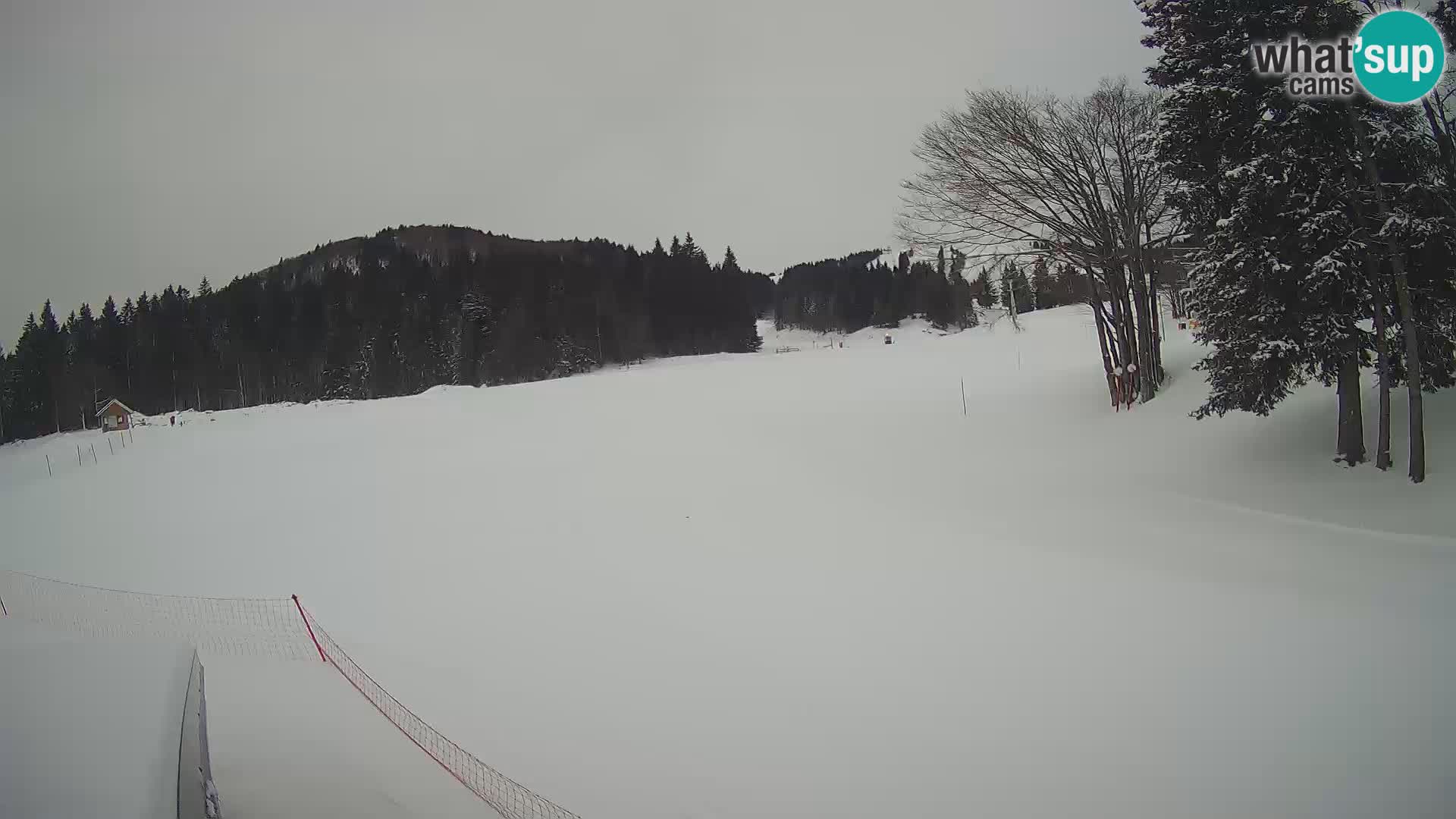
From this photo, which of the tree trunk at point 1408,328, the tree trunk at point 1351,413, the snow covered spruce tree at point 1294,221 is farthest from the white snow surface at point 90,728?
the tree trunk at point 1351,413

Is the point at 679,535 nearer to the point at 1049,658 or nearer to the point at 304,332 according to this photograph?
the point at 1049,658

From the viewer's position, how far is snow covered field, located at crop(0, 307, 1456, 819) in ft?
14.3

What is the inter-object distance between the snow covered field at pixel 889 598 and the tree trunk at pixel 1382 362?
0.27 metres

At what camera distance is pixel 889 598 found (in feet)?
23.6

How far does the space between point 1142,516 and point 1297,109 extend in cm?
618

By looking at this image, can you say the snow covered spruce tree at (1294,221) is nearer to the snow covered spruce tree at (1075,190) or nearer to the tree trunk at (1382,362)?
the tree trunk at (1382,362)

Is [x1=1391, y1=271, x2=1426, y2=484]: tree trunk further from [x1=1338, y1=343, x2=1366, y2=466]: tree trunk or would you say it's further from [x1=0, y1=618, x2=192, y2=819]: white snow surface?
[x1=0, y1=618, x2=192, y2=819]: white snow surface

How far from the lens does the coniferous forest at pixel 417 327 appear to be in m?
44.4

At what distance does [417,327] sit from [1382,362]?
53.3 m

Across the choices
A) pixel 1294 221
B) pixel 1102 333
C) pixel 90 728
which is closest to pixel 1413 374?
pixel 1294 221

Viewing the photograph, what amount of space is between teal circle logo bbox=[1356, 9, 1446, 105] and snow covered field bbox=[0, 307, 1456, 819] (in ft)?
15.8

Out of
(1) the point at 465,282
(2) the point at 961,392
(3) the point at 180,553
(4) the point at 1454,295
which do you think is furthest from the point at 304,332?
(4) the point at 1454,295

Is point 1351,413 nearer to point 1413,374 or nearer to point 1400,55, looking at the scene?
point 1413,374

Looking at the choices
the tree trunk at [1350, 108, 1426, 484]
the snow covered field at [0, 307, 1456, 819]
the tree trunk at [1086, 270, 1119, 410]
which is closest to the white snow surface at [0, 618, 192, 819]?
the snow covered field at [0, 307, 1456, 819]
